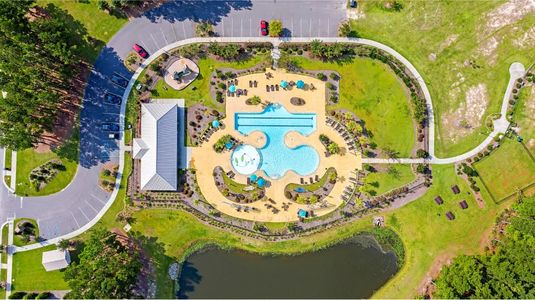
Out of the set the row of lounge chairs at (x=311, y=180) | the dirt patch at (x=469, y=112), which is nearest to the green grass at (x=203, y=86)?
the row of lounge chairs at (x=311, y=180)

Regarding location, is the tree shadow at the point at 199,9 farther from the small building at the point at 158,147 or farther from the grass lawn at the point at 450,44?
the grass lawn at the point at 450,44

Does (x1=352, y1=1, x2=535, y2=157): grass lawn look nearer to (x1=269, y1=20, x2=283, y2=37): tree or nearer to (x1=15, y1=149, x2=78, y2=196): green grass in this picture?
(x1=269, y1=20, x2=283, y2=37): tree

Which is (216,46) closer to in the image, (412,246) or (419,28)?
(419,28)

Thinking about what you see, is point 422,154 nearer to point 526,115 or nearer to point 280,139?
point 526,115

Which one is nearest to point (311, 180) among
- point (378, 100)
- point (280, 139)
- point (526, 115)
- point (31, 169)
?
point (280, 139)

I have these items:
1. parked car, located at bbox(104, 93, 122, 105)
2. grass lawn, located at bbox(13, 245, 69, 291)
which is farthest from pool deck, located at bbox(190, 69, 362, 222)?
grass lawn, located at bbox(13, 245, 69, 291)

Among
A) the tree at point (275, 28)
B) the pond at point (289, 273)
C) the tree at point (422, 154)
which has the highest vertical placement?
the tree at point (275, 28)
